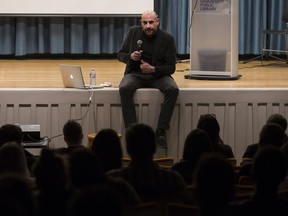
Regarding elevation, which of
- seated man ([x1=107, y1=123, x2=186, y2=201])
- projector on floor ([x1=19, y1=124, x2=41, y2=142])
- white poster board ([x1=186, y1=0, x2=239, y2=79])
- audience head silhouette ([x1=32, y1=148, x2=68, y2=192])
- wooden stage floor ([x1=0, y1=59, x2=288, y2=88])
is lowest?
projector on floor ([x1=19, y1=124, x2=41, y2=142])

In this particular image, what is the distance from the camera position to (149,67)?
6.82 m

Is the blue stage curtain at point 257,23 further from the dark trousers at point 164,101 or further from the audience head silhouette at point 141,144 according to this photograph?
the audience head silhouette at point 141,144

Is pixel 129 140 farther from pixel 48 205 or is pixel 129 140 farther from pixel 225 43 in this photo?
pixel 225 43

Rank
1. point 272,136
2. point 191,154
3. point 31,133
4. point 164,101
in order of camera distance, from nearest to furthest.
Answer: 1. point 191,154
2. point 272,136
3. point 31,133
4. point 164,101

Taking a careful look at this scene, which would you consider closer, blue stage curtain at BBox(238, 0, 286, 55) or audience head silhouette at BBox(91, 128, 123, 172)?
audience head silhouette at BBox(91, 128, 123, 172)

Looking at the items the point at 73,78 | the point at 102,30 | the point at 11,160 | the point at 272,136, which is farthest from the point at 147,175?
the point at 102,30

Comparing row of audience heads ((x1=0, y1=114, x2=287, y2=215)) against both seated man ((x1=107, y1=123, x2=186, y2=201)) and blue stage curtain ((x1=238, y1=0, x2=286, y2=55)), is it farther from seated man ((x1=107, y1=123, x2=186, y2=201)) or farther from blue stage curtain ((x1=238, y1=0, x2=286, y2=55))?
blue stage curtain ((x1=238, y1=0, x2=286, y2=55))

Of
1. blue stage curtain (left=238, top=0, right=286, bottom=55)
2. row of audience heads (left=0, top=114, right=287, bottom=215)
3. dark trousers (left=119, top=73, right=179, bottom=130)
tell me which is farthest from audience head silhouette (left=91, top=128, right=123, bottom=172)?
blue stage curtain (left=238, top=0, right=286, bottom=55)

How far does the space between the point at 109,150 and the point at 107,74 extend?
442cm

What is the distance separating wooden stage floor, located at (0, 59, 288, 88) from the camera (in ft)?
24.2

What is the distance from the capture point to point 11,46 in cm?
1041

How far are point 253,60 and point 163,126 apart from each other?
12.5 feet

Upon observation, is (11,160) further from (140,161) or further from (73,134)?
(73,134)

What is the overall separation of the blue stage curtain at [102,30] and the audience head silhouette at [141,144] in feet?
22.1
